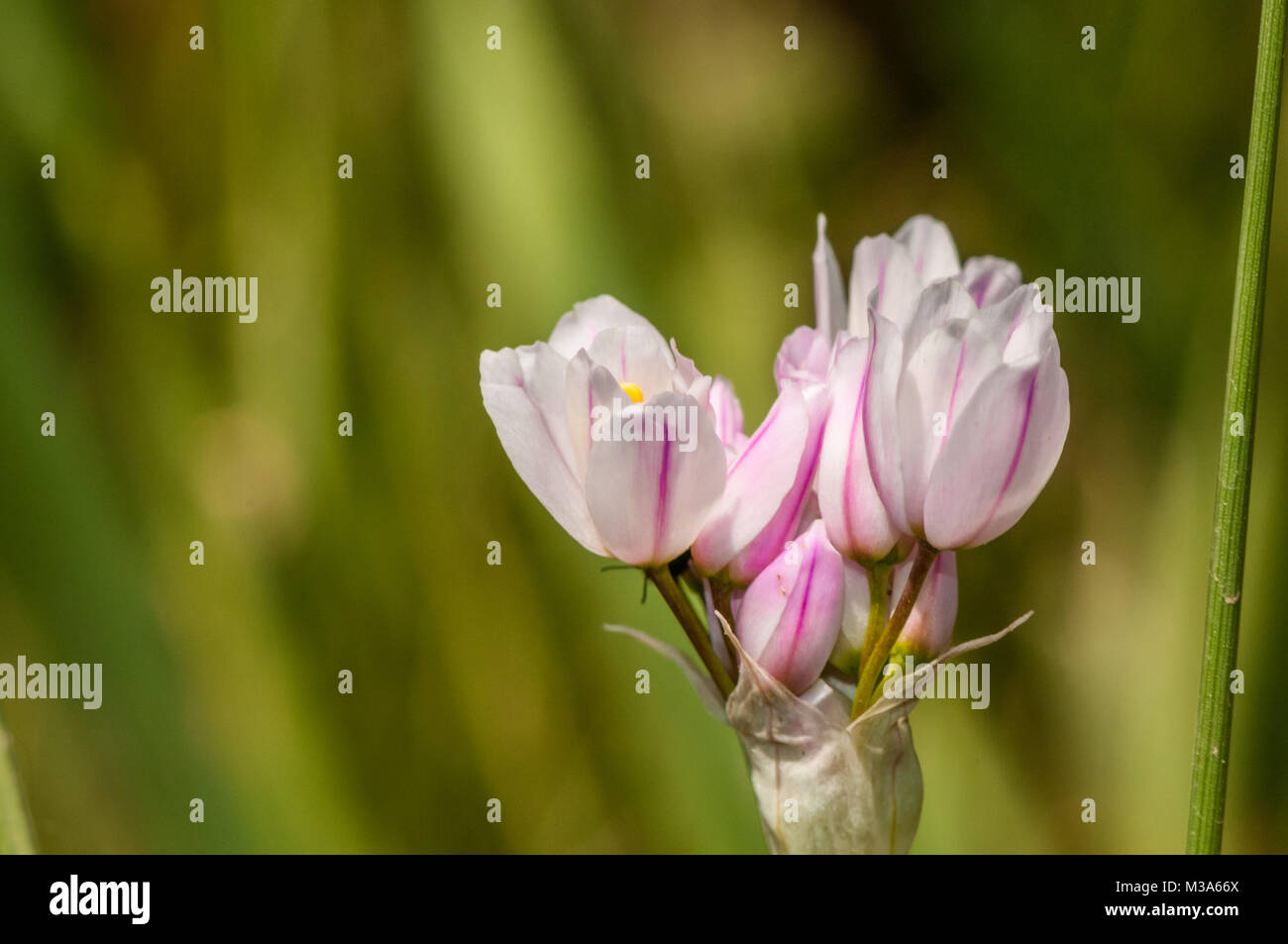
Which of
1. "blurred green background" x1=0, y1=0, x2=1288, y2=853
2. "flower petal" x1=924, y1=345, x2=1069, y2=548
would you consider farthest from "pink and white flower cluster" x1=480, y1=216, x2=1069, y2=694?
"blurred green background" x1=0, y1=0, x2=1288, y2=853

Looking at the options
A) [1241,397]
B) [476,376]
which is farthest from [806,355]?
[476,376]

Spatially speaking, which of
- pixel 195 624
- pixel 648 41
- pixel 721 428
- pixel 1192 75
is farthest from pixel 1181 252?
pixel 195 624

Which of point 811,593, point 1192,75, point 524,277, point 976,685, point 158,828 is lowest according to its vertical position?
point 158,828

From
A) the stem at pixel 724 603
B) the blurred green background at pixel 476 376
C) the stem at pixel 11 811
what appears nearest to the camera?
the stem at pixel 11 811

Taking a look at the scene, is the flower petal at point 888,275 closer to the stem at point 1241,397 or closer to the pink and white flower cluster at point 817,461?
the pink and white flower cluster at point 817,461

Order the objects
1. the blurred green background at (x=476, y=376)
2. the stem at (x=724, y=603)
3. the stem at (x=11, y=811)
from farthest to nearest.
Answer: the blurred green background at (x=476, y=376) → the stem at (x=724, y=603) → the stem at (x=11, y=811)

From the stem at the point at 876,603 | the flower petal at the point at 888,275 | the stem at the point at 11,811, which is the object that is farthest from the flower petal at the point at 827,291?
the stem at the point at 11,811

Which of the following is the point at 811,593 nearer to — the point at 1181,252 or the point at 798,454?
the point at 798,454
